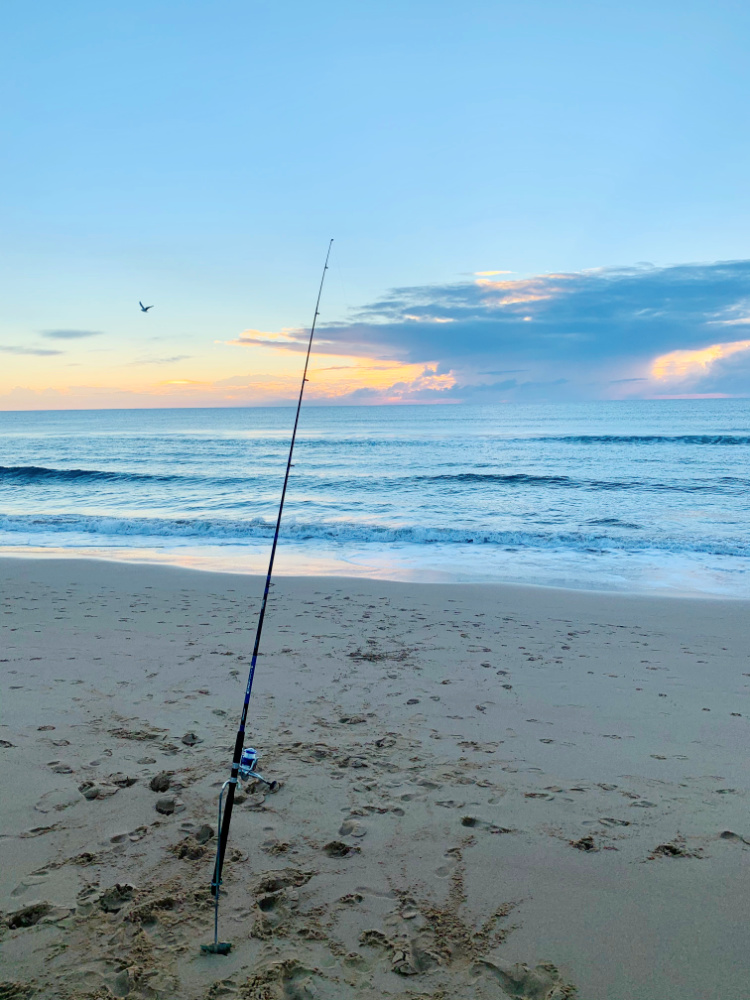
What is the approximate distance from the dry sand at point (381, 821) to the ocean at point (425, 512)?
461 cm

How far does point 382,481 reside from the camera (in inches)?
959

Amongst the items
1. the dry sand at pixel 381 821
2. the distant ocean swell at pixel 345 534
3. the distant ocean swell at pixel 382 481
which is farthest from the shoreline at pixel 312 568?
the distant ocean swell at pixel 382 481

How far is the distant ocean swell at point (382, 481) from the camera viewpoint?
2098 centimetres

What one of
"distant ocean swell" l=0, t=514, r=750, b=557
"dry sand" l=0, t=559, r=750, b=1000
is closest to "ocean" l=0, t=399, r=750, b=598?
"distant ocean swell" l=0, t=514, r=750, b=557

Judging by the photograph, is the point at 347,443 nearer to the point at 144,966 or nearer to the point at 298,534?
the point at 298,534

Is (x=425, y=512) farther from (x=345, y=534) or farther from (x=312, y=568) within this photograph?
(x=312, y=568)

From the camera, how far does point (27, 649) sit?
226 inches

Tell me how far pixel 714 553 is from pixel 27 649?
37.1 feet

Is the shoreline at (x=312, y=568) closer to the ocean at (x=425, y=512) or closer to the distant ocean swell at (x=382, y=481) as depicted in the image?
the ocean at (x=425, y=512)

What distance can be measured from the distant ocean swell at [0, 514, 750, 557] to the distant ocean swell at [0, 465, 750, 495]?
22.4ft

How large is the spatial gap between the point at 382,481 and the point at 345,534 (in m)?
10.5

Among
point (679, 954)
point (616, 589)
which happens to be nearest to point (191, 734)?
point (679, 954)

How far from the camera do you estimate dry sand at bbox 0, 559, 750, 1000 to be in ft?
7.42

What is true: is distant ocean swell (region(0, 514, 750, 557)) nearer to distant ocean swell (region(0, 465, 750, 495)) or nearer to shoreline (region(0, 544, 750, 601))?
shoreline (region(0, 544, 750, 601))
